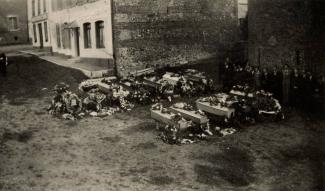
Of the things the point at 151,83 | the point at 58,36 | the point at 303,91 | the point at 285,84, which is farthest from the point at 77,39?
the point at 303,91

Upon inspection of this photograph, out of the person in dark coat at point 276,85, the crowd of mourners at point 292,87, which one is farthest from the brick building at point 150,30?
the person in dark coat at point 276,85

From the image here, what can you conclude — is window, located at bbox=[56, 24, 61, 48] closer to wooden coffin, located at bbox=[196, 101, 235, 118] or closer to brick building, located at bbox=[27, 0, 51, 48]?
brick building, located at bbox=[27, 0, 51, 48]

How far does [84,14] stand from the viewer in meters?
21.2

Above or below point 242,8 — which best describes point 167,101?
below

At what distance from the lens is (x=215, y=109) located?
11.9 metres

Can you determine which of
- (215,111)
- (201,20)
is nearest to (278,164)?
(215,111)

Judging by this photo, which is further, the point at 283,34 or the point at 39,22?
the point at 39,22

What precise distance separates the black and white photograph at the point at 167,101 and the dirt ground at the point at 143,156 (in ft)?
0.14

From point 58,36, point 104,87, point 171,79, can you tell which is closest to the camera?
point 104,87

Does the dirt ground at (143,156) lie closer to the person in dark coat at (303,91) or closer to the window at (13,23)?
the person in dark coat at (303,91)

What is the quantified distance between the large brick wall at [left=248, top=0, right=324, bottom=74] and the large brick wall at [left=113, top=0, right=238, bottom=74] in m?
2.66

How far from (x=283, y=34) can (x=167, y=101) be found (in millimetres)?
7764

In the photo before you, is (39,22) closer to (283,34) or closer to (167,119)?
(283,34)

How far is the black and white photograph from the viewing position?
27.1 feet
